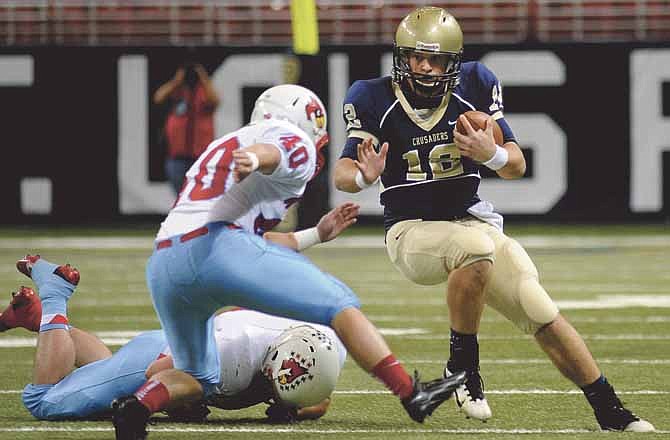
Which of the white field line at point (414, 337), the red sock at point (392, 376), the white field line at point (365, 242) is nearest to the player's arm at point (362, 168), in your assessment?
the red sock at point (392, 376)

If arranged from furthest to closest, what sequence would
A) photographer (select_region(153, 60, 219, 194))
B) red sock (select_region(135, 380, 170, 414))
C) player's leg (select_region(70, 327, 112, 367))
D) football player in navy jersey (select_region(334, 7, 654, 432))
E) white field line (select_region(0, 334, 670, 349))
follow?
photographer (select_region(153, 60, 219, 194)) < white field line (select_region(0, 334, 670, 349)) < player's leg (select_region(70, 327, 112, 367)) < football player in navy jersey (select_region(334, 7, 654, 432)) < red sock (select_region(135, 380, 170, 414))

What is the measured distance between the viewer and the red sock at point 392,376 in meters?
3.91

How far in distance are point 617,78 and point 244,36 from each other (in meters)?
3.79

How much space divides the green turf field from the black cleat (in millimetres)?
258

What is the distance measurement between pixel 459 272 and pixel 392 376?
63 centimetres

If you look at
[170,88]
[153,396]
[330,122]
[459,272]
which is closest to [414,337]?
[459,272]

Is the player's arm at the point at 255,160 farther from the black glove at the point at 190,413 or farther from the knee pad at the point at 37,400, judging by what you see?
the knee pad at the point at 37,400

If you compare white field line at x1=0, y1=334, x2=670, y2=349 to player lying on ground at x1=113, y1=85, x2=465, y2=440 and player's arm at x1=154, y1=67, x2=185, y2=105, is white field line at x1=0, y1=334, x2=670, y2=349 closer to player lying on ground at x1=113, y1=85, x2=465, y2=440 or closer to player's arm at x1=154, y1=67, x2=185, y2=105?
player lying on ground at x1=113, y1=85, x2=465, y2=440

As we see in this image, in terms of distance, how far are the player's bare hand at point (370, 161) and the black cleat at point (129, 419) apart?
96cm

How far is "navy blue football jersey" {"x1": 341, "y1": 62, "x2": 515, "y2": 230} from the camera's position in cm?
468

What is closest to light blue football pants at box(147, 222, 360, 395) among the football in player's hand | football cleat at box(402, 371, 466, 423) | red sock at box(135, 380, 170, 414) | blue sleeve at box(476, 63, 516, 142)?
red sock at box(135, 380, 170, 414)

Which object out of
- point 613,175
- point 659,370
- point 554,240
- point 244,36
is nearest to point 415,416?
point 659,370

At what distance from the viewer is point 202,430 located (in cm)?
442

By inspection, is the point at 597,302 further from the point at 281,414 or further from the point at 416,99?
the point at 281,414
